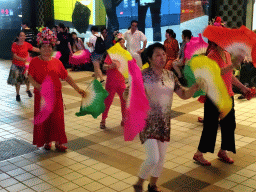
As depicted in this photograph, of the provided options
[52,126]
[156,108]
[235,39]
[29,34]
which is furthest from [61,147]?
[29,34]

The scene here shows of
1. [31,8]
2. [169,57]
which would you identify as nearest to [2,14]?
[31,8]

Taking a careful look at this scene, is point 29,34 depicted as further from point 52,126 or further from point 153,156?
point 153,156

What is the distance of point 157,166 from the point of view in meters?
4.10

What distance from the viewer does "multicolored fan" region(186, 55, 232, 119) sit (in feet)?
13.4

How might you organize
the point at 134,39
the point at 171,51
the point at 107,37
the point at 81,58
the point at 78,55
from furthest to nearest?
the point at 107,37, the point at 78,55, the point at 81,58, the point at 134,39, the point at 171,51

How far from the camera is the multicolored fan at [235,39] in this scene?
4297 millimetres

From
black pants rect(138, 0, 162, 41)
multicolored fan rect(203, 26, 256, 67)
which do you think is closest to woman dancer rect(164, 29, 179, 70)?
black pants rect(138, 0, 162, 41)

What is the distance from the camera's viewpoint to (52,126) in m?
5.93

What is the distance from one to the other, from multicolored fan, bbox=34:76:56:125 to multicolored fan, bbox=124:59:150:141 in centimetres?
217

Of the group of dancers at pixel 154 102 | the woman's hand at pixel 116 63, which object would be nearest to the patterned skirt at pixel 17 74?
the group of dancers at pixel 154 102

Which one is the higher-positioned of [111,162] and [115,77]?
[115,77]

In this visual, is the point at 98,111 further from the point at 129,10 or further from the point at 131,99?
the point at 129,10

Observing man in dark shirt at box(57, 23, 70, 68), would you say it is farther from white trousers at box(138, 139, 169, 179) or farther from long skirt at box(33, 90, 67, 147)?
white trousers at box(138, 139, 169, 179)

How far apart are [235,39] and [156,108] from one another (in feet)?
4.36
